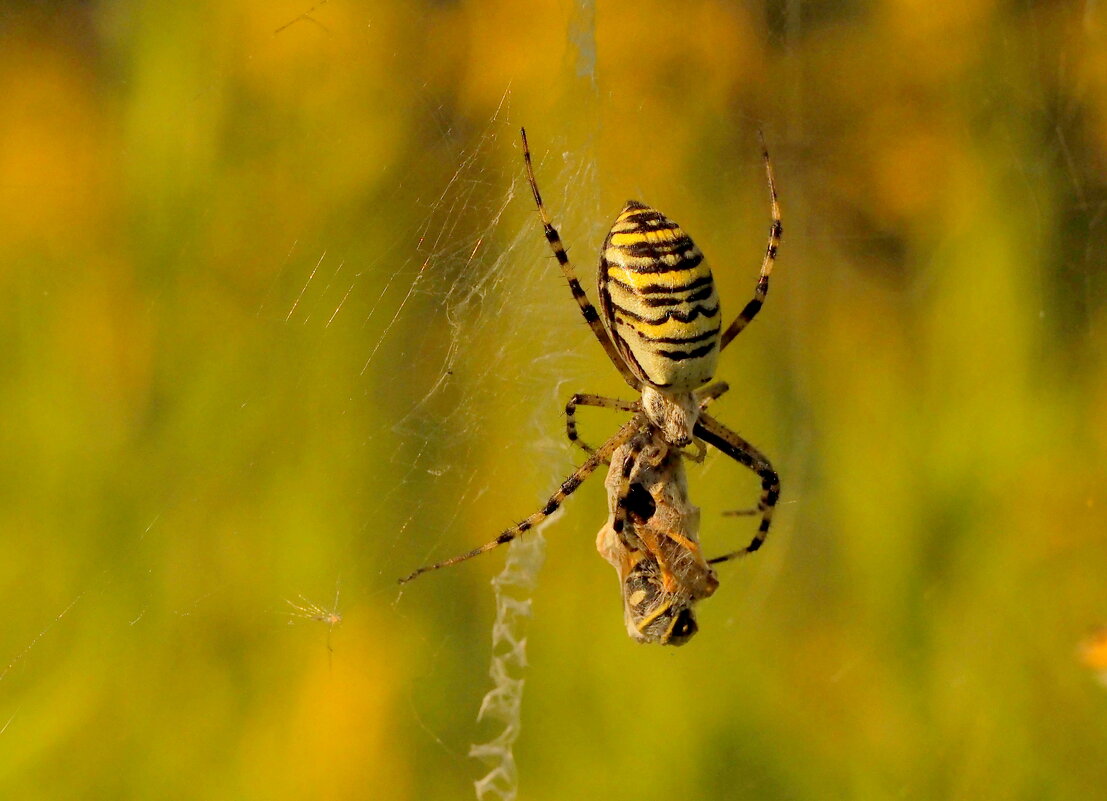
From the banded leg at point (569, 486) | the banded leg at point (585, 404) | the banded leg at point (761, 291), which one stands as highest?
the banded leg at point (761, 291)

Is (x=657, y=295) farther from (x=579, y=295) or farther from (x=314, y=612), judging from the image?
(x=314, y=612)

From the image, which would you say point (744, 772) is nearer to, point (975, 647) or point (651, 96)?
point (975, 647)

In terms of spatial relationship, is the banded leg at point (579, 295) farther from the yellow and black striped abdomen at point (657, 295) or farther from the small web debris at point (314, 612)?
the small web debris at point (314, 612)

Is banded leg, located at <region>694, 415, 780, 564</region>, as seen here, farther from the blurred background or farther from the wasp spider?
the blurred background

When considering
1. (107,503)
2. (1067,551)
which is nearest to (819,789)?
(1067,551)

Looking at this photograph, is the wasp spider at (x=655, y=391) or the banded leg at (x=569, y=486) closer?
the wasp spider at (x=655, y=391)

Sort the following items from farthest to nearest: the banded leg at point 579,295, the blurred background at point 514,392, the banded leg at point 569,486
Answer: the banded leg at point 569,486, the banded leg at point 579,295, the blurred background at point 514,392

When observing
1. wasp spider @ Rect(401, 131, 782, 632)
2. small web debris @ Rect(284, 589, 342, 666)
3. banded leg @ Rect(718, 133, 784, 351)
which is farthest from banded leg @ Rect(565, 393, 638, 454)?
small web debris @ Rect(284, 589, 342, 666)

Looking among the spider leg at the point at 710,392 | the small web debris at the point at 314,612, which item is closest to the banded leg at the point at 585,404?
the spider leg at the point at 710,392
